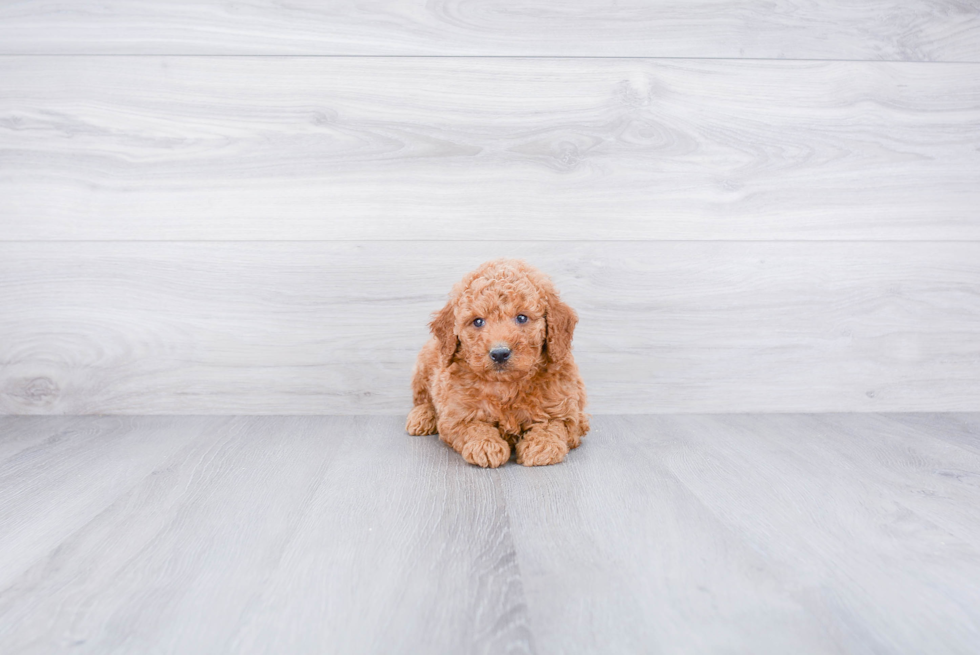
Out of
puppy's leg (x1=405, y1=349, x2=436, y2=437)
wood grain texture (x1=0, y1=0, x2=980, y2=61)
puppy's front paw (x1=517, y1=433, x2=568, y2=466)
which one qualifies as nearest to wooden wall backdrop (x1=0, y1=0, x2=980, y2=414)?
wood grain texture (x1=0, y1=0, x2=980, y2=61)

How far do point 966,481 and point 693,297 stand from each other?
650 mm

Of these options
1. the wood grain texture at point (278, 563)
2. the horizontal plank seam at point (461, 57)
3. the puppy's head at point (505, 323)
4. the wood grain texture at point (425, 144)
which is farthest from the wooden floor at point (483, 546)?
the horizontal plank seam at point (461, 57)

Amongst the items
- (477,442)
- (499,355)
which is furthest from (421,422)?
(499,355)

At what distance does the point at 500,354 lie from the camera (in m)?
1.09

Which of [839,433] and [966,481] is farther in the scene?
[839,433]

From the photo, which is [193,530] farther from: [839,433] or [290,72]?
[839,433]

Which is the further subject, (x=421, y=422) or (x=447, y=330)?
(x=421, y=422)

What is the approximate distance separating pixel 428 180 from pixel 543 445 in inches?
27.9

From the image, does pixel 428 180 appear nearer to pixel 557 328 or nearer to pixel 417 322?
pixel 417 322

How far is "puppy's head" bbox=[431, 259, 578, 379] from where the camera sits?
3.61ft

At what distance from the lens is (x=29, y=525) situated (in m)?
0.88

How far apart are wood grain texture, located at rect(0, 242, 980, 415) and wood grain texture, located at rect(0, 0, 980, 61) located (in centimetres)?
47

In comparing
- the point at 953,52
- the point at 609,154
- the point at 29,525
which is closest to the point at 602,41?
the point at 609,154

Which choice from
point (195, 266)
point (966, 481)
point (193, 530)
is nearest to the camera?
point (193, 530)
